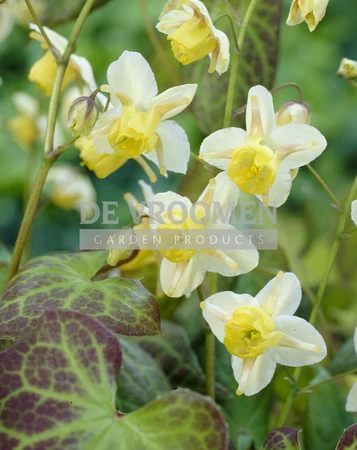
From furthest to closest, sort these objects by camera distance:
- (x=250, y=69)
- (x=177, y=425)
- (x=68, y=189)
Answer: (x=68, y=189), (x=250, y=69), (x=177, y=425)

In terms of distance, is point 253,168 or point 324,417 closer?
point 253,168

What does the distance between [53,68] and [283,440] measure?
10.9 inches

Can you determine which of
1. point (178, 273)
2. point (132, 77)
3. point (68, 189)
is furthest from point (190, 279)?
point (68, 189)

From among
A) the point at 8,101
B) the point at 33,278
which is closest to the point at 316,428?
the point at 33,278

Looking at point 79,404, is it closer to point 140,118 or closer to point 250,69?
point 140,118

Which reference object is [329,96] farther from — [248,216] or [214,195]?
[214,195]

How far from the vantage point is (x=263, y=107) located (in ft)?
1.16

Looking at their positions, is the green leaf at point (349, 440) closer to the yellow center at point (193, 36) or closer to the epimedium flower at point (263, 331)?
the epimedium flower at point (263, 331)

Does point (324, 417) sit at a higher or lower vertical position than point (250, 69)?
lower

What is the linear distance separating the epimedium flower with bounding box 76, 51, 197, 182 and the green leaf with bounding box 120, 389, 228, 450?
0.45ft

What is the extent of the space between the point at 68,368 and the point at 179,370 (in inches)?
7.9

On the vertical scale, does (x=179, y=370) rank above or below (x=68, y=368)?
below

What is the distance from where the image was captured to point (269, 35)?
487mm

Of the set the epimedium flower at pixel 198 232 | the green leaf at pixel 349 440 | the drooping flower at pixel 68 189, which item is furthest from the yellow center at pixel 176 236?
the drooping flower at pixel 68 189
